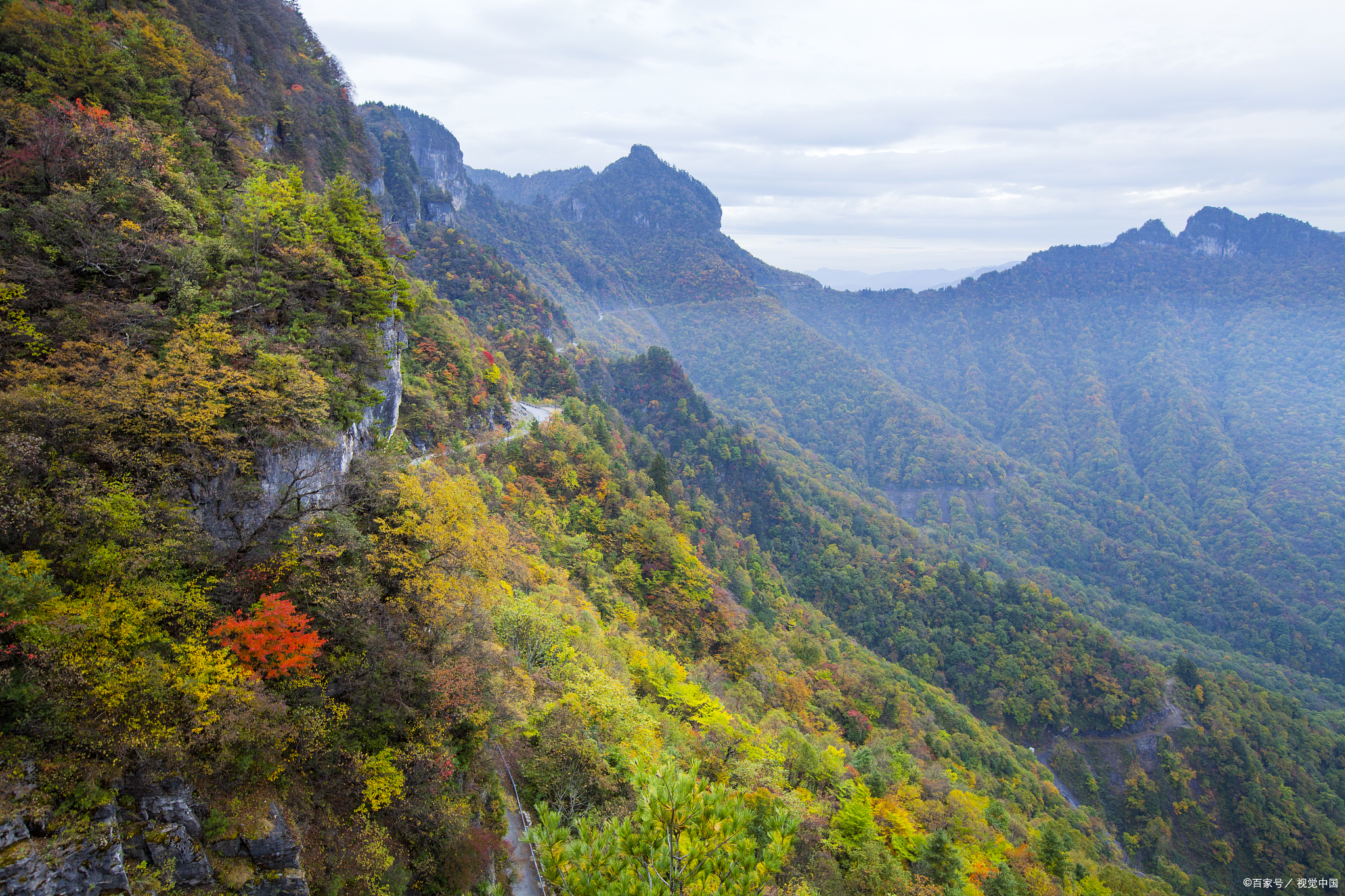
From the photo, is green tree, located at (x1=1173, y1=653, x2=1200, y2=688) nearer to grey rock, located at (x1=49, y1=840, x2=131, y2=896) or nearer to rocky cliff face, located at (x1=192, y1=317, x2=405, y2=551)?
rocky cliff face, located at (x1=192, y1=317, x2=405, y2=551)

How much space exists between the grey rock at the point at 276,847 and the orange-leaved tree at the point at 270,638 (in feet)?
8.62

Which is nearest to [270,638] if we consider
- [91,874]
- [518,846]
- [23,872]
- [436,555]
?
[91,874]

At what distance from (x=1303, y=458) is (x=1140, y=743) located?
165 metres

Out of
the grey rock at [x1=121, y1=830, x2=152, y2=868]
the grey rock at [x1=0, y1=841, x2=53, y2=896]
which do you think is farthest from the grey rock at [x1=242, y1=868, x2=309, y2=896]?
the grey rock at [x1=0, y1=841, x2=53, y2=896]

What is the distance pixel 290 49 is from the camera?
42531mm

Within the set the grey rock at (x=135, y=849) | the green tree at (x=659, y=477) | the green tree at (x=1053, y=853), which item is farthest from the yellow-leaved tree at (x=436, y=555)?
the green tree at (x=659, y=477)

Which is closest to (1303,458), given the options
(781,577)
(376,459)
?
(781,577)

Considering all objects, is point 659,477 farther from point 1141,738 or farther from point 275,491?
point 1141,738

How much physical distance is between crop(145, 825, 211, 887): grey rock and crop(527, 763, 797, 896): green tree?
6144 mm

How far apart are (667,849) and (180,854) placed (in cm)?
852

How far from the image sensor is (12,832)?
7.57 meters

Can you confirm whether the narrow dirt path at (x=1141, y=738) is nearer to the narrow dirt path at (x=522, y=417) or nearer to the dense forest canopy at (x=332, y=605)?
the dense forest canopy at (x=332, y=605)

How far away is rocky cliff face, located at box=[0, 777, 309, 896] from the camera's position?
25.1ft

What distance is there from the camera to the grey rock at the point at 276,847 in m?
10.1
